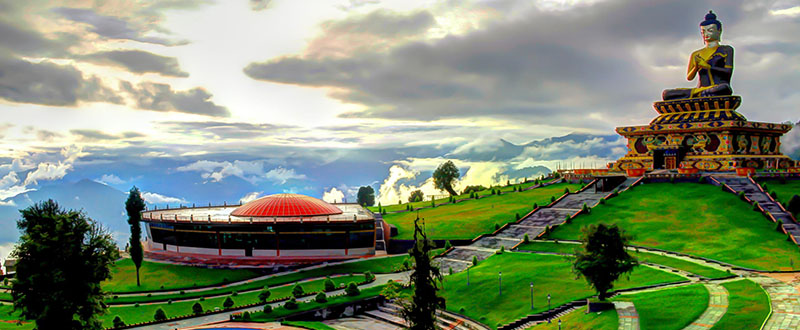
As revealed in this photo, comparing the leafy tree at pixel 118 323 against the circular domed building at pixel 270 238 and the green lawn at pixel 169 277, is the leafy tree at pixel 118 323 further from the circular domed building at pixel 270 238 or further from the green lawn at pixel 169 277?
the circular domed building at pixel 270 238

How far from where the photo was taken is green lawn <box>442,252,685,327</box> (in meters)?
36.1

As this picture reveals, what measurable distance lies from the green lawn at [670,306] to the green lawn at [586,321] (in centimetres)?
134

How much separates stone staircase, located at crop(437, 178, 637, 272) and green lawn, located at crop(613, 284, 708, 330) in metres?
21.2

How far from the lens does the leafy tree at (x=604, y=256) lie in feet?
98.5

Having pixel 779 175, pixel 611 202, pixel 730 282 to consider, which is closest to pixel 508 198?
pixel 611 202

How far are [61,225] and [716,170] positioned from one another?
229 ft

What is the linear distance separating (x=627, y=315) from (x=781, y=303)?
755 centimetres

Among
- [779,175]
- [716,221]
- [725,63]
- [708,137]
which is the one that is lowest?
[716,221]

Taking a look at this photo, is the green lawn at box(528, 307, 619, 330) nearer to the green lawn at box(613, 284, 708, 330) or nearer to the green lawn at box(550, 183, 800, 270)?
the green lawn at box(613, 284, 708, 330)

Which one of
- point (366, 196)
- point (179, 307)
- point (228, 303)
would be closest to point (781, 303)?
point (228, 303)

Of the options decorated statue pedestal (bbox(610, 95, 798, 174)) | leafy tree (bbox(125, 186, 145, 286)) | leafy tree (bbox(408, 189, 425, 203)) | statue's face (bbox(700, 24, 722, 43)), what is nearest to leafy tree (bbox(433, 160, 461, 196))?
leafy tree (bbox(408, 189, 425, 203))

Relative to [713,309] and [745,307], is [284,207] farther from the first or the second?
[745,307]

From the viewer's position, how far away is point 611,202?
207 feet

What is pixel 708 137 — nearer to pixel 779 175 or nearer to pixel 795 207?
pixel 779 175
